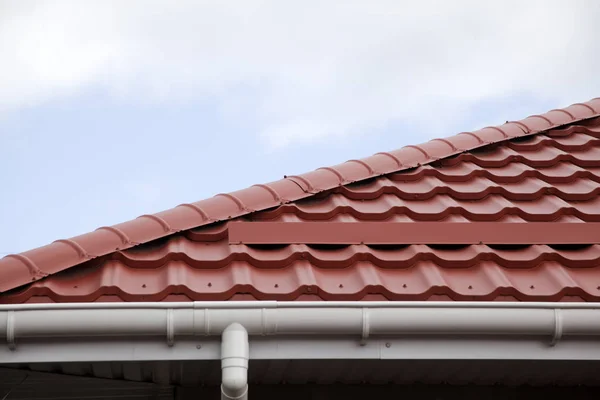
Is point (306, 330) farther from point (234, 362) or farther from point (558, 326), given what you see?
point (558, 326)

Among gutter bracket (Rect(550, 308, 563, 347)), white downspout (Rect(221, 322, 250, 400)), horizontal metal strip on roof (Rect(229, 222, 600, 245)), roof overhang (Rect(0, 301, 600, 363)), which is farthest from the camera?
horizontal metal strip on roof (Rect(229, 222, 600, 245))

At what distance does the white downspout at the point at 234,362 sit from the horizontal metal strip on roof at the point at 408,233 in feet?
3.31

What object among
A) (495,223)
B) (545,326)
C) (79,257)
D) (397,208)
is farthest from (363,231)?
(79,257)

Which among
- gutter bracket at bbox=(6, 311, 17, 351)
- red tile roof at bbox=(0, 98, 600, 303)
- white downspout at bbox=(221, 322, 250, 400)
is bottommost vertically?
white downspout at bbox=(221, 322, 250, 400)

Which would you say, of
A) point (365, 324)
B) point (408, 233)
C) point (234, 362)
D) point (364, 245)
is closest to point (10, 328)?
point (234, 362)

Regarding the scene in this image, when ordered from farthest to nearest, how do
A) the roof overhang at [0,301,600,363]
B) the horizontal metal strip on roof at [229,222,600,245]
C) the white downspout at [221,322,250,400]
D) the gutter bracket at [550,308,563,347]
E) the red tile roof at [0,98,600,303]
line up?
1. the horizontal metal strip on roof at [229,222,600,245]
2. the red tile roof at [0,98,600,303]
3. the gutter bracket at [550,308,563,347]
4. the roof overhang at [0,301,600,363]
5. the white downspout at [221,322,250,400]

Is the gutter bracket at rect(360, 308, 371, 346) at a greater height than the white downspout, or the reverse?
the gutter bracket at rect(360, 308, 371, 346)

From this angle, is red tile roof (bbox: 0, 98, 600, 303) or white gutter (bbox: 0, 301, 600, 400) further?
red tile roof (bbox: 0, 98, 600, 303)

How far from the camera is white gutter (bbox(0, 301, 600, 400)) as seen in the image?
368 centimetres

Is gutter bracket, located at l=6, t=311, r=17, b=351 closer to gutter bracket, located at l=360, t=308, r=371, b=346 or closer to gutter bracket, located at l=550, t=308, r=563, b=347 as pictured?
gutter bracket, located at l=360, t=308, r=371, b=346

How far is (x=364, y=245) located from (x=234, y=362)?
4.22 feet

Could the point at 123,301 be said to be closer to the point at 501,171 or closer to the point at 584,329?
the point at 584,329

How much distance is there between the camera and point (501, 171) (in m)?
5.89

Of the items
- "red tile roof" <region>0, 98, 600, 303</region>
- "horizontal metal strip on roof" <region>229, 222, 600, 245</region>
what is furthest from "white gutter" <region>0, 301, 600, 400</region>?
"horizontal metal strip on roof" <region>229, 222, 600, 245</region>
